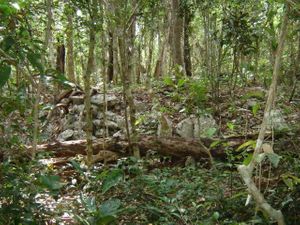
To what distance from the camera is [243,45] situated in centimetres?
643

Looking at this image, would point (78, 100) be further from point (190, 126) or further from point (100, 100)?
point (190, 126)

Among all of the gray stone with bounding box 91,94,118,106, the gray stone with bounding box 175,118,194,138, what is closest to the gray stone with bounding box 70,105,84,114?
the gray stone with bounding box 91,94,118,106

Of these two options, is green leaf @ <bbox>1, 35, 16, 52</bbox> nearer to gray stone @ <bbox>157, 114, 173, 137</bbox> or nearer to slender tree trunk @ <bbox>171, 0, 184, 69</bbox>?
gray stone @ <bbox>157, 114, 173, 137</bbox>

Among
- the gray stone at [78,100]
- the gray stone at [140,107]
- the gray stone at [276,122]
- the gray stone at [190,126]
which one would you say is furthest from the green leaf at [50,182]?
the gray stone at [78,100]

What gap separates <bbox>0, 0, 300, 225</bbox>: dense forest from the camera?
239 cm

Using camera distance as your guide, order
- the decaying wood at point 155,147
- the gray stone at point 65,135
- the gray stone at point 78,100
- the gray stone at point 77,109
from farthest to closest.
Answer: the gray stone at point 78,100, the gray stone at point 77,109, the gray stone at point 65,135, the decaying wood at point 155,147

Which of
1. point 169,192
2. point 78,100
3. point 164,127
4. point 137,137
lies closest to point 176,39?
point 78,100

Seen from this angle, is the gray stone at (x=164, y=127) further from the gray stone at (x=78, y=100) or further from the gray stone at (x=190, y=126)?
the gray stone at (x=78, y=100)

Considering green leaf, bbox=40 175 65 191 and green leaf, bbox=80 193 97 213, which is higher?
green leaf, bbox=40 175 65 191

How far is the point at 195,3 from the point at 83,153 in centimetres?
478

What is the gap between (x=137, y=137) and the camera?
569 centimetres

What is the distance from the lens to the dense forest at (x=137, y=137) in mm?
2395

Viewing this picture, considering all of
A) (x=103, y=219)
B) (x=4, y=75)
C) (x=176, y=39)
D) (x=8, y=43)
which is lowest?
(x=103, y=219)

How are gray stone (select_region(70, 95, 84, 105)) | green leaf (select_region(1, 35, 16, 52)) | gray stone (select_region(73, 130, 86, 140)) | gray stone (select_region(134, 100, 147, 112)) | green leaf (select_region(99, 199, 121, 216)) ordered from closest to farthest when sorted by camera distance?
1. green leaf (select_region(1, 35, 16, 52))
2. green leaf (select_region(99, 199, 121, 216))
3. gray stone (select_region(73, 130, 86, 140))
4. gray stone (select_region(134, 100, 147, 112))
5. gray stone (select_region(70, 95, 84, 105))
